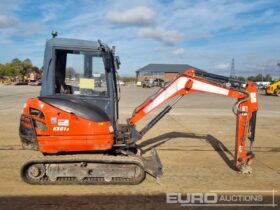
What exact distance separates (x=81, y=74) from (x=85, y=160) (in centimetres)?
169

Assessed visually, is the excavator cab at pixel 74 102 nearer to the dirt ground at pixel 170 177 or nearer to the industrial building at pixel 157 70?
the dirt ground at pixel 170 177

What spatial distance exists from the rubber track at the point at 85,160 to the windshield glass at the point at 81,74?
4.03 feet

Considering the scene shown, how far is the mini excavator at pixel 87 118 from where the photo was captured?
648cm

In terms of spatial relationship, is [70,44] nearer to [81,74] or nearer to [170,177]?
[81,74]

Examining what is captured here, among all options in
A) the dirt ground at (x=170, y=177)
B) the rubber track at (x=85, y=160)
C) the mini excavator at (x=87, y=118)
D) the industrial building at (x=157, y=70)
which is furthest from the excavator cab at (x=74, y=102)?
the industrial building at (x=157, y=70)

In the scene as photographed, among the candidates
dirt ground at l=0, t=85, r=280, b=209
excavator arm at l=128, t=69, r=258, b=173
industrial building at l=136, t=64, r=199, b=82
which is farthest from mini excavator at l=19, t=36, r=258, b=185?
industrial building at l=136, t=64, r=199, b=82

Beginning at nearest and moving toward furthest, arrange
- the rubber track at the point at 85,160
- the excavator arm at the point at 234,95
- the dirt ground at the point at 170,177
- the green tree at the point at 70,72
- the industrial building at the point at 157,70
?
1. the dirt ground at the point at 170,177
2. the rubber track at the point at 85,160
3. the green tree at the point at 70,72
4. the excavator arm at the point at 234,95
5. the industrial building at the point at 157,70

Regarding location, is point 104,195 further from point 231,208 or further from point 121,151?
point 231,208

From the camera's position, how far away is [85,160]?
641 cm

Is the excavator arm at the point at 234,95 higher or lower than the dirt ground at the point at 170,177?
higher

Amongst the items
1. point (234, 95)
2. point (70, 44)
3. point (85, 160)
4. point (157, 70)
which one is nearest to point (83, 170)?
point (85, 160)

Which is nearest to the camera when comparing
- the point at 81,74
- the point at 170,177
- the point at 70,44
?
the point at 70,44

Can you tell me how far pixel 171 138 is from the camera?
38.1 feet

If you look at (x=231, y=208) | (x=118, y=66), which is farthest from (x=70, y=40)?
(x=231, y=208)
